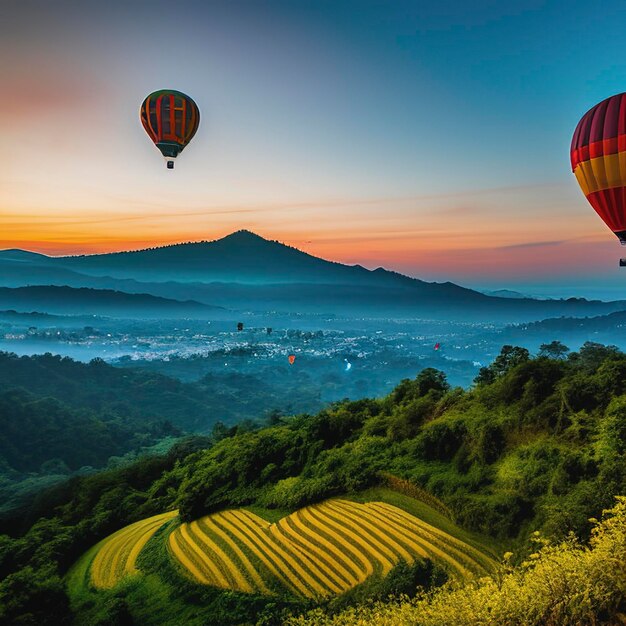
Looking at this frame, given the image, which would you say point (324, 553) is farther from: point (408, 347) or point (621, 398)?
point (408, 347)

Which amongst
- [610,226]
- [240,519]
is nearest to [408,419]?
[240,519]

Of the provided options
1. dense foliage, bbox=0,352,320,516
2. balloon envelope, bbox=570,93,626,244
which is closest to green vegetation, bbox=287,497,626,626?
balloon envelope, bbox=570,93,626,244

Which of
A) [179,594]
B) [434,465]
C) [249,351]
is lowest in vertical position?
[249,351]

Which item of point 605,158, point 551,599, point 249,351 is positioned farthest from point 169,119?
point 249,351

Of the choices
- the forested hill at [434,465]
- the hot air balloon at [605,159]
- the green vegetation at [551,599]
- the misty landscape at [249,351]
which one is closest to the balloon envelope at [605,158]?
the hot air balloon at [605,159]

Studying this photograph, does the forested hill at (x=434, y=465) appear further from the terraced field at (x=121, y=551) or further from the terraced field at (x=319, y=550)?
the terraced field at (x=121, y=551)

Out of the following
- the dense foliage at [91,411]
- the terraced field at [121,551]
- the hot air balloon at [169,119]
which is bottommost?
the dense foliage at [91,411]

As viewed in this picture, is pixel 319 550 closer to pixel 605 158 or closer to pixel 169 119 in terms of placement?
pixel 605 158

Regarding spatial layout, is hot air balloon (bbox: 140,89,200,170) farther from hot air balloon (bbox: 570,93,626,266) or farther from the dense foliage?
the dense foliage
